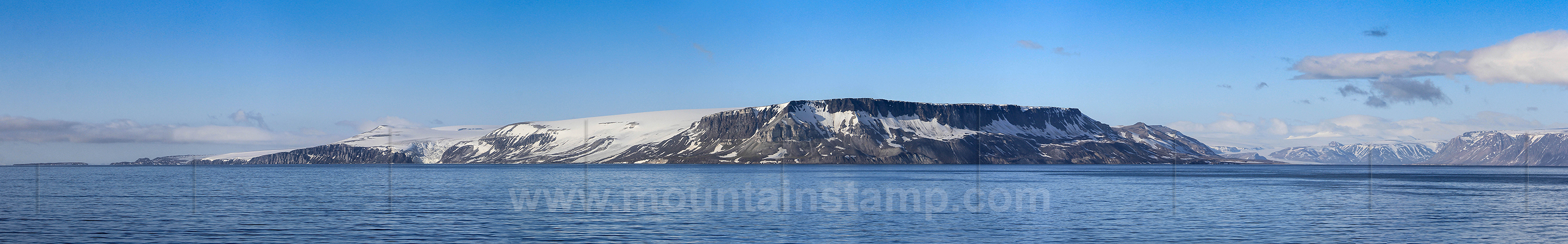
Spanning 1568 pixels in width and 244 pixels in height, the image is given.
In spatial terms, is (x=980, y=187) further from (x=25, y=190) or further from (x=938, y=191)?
(x=25, y=190)

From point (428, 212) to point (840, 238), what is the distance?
1380 inches

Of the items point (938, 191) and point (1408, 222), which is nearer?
point (1408, 222)

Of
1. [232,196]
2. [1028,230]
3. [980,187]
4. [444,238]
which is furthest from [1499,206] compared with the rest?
[232,196]

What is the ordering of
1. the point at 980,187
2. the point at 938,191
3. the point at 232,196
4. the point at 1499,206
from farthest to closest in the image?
the point at 980,187 < the point at 938,191 < the point at 232,196 < the point at 1499,206

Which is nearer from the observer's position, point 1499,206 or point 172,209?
point 172,209

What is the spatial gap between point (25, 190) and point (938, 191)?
109520mm

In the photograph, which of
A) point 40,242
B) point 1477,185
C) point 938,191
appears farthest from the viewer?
point 1477,185

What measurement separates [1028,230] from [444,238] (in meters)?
31.6

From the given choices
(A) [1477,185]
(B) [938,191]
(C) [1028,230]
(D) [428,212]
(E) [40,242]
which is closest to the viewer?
(E) [40,242]

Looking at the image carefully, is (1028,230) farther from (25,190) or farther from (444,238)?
(25,190)

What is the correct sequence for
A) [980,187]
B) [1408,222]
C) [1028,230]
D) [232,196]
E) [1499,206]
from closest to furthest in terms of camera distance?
[1028,230] < [1408,222] < [1499,206] < [232,196] < [980,187]

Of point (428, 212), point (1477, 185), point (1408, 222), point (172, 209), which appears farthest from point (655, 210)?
point (1477, 185)

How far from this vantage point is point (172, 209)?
3014 inches

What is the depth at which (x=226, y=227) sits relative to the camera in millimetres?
60000
